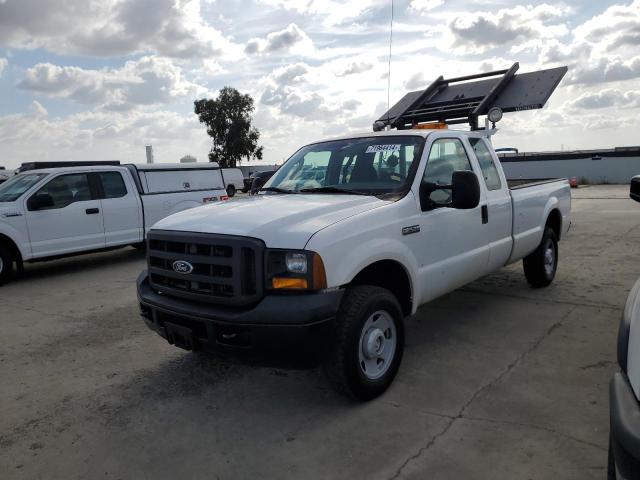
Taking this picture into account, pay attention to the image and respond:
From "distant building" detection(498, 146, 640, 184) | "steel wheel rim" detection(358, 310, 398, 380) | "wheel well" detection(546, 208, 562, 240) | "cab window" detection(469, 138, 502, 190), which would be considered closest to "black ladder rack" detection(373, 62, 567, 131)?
"wheel well" detection(546, 208, 562, 240)

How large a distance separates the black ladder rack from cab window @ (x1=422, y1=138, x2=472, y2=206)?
3.09 m

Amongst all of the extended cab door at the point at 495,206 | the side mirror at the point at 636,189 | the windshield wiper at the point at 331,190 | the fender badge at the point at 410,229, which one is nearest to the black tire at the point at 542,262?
the extended cab door at the point at 495,206

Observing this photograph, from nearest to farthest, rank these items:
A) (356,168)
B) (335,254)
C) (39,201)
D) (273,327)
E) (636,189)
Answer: (636,189)
(273,327)
(335,254)
(356,168)
(39,201)

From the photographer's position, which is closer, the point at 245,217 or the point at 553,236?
the point at 245,217

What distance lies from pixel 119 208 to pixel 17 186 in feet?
5.23

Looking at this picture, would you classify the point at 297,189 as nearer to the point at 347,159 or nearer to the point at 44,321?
the point at 347,159

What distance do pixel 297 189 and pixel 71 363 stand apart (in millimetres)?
2463

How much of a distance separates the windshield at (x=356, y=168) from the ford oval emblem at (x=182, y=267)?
1.32 metres

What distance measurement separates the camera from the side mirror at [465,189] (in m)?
3.89

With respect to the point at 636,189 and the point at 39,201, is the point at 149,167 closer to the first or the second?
the point at 39,201

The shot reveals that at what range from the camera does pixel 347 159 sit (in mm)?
4602

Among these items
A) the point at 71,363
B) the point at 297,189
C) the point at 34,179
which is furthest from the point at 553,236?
the point at 34,179

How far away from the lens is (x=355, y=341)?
336 centimetres

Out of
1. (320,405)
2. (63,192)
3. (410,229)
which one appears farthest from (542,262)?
(63,192)
